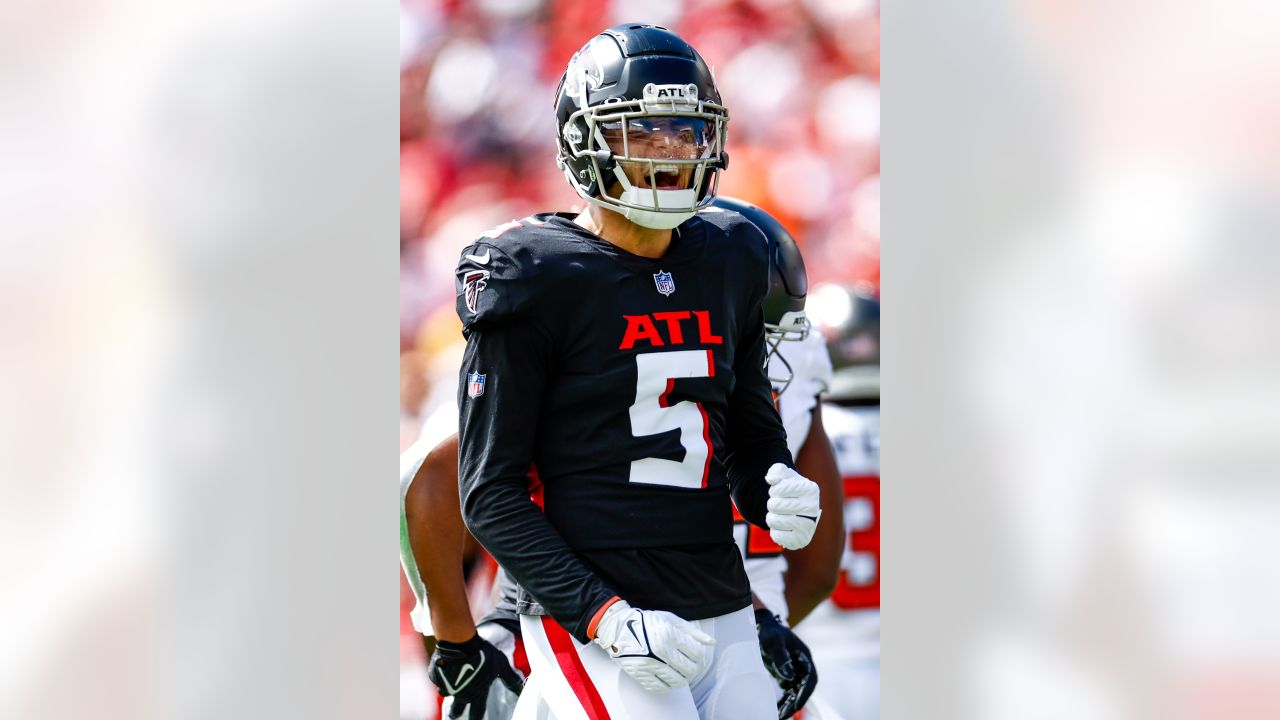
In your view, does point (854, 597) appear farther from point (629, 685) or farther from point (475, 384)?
point (475, 384)

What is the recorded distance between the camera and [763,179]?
372 cm

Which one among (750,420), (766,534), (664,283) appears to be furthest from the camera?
(766,534)

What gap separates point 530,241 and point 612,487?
1.38 feet

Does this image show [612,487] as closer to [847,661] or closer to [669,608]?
[669,608]

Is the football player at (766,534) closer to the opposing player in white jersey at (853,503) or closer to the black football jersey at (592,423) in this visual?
the opposing player in white jersey at (853,503)

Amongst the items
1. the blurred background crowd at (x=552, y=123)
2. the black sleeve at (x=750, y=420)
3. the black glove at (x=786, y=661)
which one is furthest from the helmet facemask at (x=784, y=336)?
the black sleeve at (x=750, y=420)

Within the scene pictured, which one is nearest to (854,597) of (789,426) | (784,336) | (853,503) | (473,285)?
(853,503)

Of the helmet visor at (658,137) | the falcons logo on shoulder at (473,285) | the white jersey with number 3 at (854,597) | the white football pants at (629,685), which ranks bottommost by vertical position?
the white jersey with number 3 at (854,597)

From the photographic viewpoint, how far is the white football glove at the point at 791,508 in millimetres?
2129

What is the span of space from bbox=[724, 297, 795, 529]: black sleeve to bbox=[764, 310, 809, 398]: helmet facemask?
0.87m

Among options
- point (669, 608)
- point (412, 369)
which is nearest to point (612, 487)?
point (669, 608)

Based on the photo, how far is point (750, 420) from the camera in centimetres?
232

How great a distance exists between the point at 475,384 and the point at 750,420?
0.54 m

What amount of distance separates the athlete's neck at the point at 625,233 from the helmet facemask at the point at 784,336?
1.03 meters
